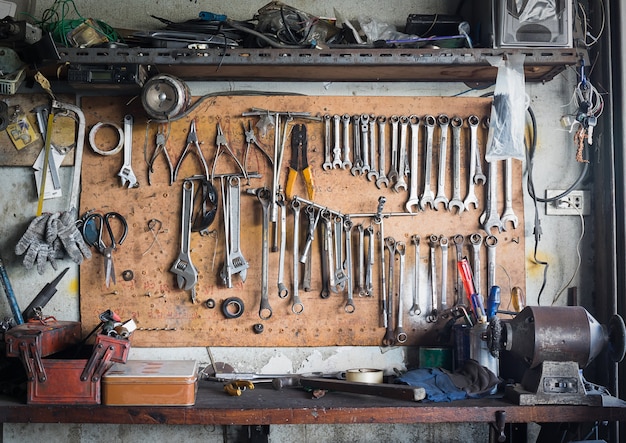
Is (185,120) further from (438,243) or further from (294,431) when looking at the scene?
(294,431)

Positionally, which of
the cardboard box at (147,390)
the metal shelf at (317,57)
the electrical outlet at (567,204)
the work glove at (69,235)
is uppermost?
the metal shelf at (317,57)

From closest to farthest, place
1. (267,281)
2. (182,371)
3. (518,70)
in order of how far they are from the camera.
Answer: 1. (182,371)
2. (518,70)
3. (267,281)

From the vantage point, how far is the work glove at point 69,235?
2.32 metres

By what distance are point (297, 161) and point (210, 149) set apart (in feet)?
1.13

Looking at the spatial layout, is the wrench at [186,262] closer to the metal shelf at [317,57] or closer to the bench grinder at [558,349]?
the metal shelf at [317,57]

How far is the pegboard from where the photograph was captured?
239 cm

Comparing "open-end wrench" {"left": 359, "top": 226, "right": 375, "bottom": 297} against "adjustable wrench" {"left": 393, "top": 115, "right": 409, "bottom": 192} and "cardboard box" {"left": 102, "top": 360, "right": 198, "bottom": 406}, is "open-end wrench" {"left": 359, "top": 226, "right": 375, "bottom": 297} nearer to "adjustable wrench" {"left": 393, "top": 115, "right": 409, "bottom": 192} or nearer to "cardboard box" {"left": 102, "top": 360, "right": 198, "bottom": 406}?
"adjustable wrench" {"left": 393, "top": 115, "right": 409, "bottom": 192}

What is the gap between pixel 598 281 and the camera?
2.43 meters

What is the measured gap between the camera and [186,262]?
238 cm

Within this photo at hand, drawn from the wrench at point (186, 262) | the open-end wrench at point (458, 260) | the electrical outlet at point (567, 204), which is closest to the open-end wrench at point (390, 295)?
the open-end wrench at point (458, 260)

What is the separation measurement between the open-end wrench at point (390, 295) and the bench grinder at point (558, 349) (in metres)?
0.47

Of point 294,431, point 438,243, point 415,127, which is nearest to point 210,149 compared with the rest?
point 415,127

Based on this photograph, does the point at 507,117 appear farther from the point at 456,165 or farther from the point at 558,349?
the point at 558,349

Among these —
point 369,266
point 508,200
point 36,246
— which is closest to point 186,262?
point 36,246
